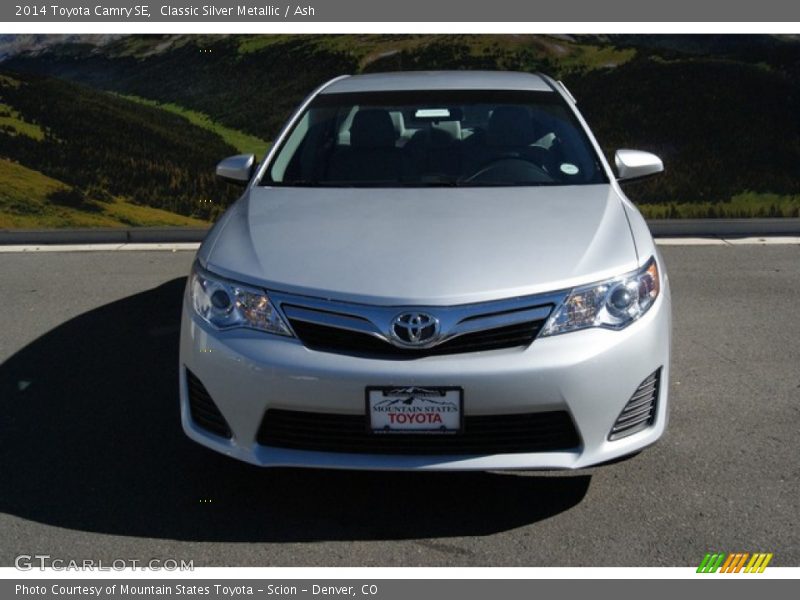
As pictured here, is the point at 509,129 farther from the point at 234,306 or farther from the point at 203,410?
the point at 203,410

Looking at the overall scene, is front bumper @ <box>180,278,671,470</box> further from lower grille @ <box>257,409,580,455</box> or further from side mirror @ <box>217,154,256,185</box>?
side mirror @ <box>217,154,256,185</box>

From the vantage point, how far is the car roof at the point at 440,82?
18.4ft

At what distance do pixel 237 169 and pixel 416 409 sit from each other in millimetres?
2159

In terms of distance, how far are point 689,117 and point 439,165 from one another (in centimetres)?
483

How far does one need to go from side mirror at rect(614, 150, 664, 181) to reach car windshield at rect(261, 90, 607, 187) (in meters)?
0.20

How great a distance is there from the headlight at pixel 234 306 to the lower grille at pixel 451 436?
31 centimetres

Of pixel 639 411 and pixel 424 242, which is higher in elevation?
pixel 424 242

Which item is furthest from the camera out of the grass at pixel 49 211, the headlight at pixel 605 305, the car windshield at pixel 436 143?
the grass at pixel 49 211

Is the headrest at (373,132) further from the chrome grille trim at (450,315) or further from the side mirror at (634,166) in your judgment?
the chrome grille trim at (450,315)

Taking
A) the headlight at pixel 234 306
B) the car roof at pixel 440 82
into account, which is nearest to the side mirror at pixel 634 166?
the car roof at pixel 440 82

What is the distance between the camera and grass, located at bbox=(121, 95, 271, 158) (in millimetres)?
9445

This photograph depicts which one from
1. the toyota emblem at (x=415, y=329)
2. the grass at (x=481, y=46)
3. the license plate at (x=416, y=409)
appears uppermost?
the toyota emblem at (x=415, y=329)

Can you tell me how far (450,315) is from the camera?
3.58 metres

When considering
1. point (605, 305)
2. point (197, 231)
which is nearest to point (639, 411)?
point (605, 305)
